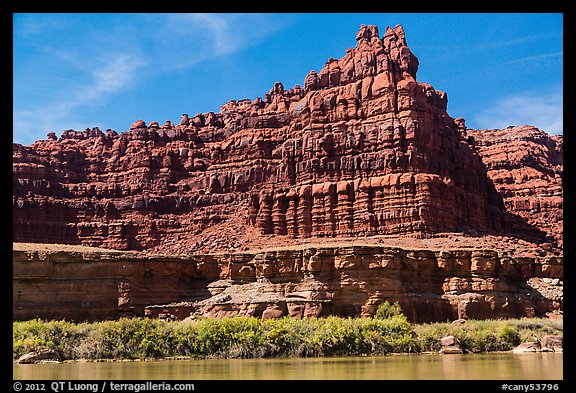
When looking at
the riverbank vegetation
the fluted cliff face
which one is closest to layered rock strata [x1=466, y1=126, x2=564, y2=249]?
the fluted cliff face

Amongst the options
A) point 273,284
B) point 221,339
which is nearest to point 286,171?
point 273,284

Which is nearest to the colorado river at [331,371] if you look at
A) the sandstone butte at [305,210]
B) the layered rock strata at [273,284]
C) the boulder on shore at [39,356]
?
the boulder on shore at [39,356]

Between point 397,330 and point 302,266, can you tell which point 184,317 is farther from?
point 397,330

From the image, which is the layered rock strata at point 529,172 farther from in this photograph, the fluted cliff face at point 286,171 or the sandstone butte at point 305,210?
the fluted cliff face at point 286,171

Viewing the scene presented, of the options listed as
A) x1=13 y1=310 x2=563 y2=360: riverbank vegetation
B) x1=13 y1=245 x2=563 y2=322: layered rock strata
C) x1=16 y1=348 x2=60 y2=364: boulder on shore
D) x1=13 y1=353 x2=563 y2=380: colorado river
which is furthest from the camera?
x1=13 y1=245 x2=563 y2=322: layered rock strata

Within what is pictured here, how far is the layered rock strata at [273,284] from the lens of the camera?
41.2m

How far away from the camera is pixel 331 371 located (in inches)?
846

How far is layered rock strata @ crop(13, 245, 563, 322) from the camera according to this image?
4119 centimetres

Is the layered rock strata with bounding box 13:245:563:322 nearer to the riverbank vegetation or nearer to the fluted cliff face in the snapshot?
the riverbank vegetation

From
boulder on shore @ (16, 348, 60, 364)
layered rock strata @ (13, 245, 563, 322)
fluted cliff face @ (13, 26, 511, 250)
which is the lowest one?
boulder on shore @ (16, 348, 60, 364)

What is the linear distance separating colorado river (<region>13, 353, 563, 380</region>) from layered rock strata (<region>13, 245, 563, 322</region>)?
602 inches

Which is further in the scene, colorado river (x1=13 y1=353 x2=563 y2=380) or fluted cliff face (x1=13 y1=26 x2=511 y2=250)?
fluted cliff face (x1=13 y1=26 x2=511 y2=250)

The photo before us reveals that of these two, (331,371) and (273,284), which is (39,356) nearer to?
(331,371)

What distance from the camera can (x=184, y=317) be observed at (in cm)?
4369
